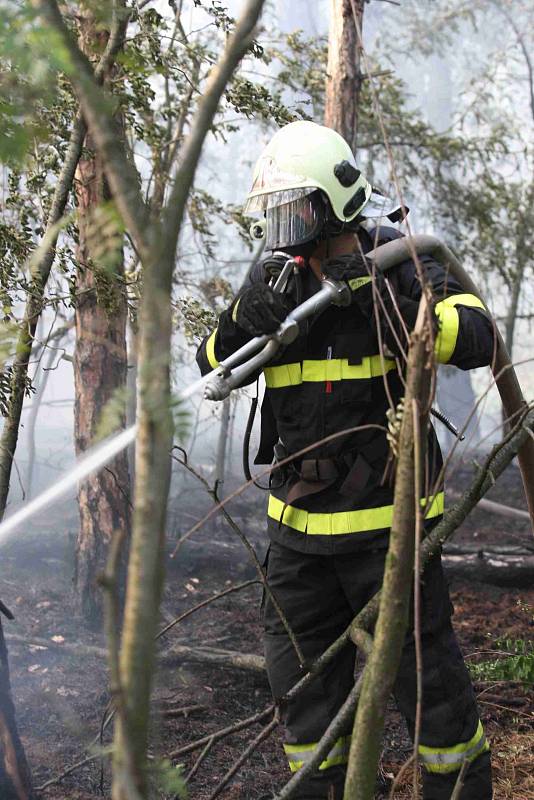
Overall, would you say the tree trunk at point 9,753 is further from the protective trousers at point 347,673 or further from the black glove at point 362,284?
the black glove at point 362,284

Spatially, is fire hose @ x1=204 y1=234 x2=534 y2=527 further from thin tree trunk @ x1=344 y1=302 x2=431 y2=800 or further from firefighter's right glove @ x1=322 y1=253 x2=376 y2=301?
thin tree trunk @ x1=344 y1=302 x2=431 y2=800

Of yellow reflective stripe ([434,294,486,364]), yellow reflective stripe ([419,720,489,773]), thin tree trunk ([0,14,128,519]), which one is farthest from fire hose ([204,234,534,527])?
yellow reflective stripe ([419,720,489,773])

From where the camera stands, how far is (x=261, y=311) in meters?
2.50

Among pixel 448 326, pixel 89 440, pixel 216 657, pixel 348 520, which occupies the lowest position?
pixel 216 657

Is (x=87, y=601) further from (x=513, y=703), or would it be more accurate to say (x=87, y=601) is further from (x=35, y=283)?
(x=35, y=283)

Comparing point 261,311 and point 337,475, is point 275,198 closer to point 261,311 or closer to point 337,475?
point 261,311

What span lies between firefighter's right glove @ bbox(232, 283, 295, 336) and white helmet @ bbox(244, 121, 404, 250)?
10.5 inches

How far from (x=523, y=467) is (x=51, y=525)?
624cm

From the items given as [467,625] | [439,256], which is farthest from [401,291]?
[467,625]

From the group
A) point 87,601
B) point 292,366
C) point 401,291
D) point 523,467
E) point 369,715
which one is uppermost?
point 401,291

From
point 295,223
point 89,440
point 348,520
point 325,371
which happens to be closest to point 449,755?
point 348,520

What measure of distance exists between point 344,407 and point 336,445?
12 cm

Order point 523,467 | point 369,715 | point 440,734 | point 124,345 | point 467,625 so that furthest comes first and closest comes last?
1. point 124,345
2. point 467,625
3. point 523,467
4. point 440,734
5. point 369,715

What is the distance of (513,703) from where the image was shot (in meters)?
3.75
